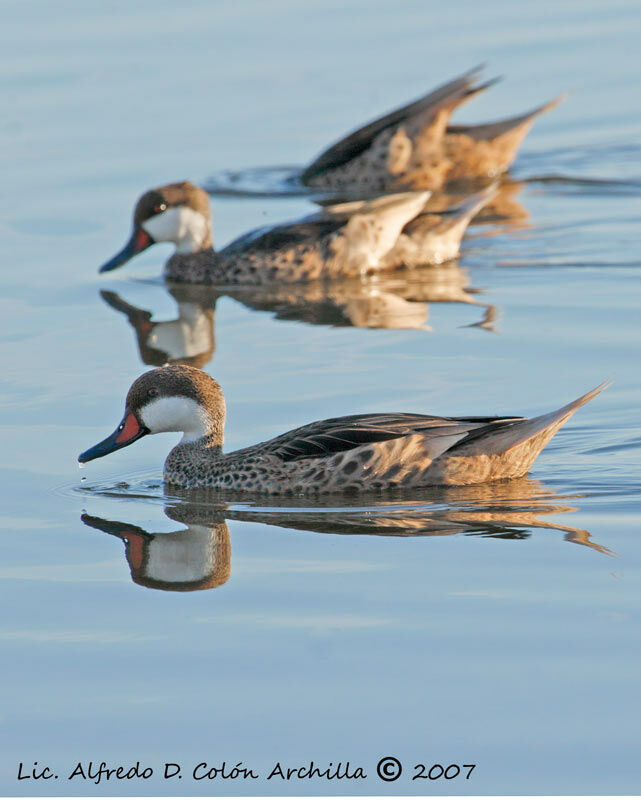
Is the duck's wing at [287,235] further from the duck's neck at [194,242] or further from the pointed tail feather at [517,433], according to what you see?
the pointed tail feather at [517,433]

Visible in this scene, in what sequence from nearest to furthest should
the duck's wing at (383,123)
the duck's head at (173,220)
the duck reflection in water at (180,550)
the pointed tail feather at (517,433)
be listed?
the duck reflection in water at (180,550), the pointed tail feather at (517,433), the duck's head at (173,220), the duck's wing at (383,123)

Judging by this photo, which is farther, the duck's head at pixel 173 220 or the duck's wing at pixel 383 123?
the duck's wing at pixel 383 123

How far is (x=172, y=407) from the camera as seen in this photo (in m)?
8.69

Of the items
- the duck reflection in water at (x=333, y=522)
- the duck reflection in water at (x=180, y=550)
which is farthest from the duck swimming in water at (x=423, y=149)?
the duck reflection in water at (x=180, y=550)

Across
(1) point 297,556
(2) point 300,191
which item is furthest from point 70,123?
(1) point 297,556

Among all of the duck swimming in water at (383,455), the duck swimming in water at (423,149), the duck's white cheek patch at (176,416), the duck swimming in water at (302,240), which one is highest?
the duck swimming in water at (423,149)

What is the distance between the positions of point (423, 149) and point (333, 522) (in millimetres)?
9330

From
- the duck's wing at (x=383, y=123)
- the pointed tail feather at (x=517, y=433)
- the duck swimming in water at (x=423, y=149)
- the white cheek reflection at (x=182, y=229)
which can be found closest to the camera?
the pointed tail feather at (x=517, y=433)

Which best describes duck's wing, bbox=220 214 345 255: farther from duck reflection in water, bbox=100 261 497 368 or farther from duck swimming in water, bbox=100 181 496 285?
duck reflection in water, bbox=100 261 497 368

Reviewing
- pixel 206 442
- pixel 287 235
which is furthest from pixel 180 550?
pixel 287 235

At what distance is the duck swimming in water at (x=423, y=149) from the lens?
631 inches

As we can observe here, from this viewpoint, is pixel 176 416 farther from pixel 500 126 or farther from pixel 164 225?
pixel 500 126

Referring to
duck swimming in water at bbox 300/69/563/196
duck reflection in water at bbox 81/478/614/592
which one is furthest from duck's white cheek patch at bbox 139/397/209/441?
duck swimming in water at bbox 300/69/563/196

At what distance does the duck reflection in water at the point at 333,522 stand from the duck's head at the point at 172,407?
0.40 m
